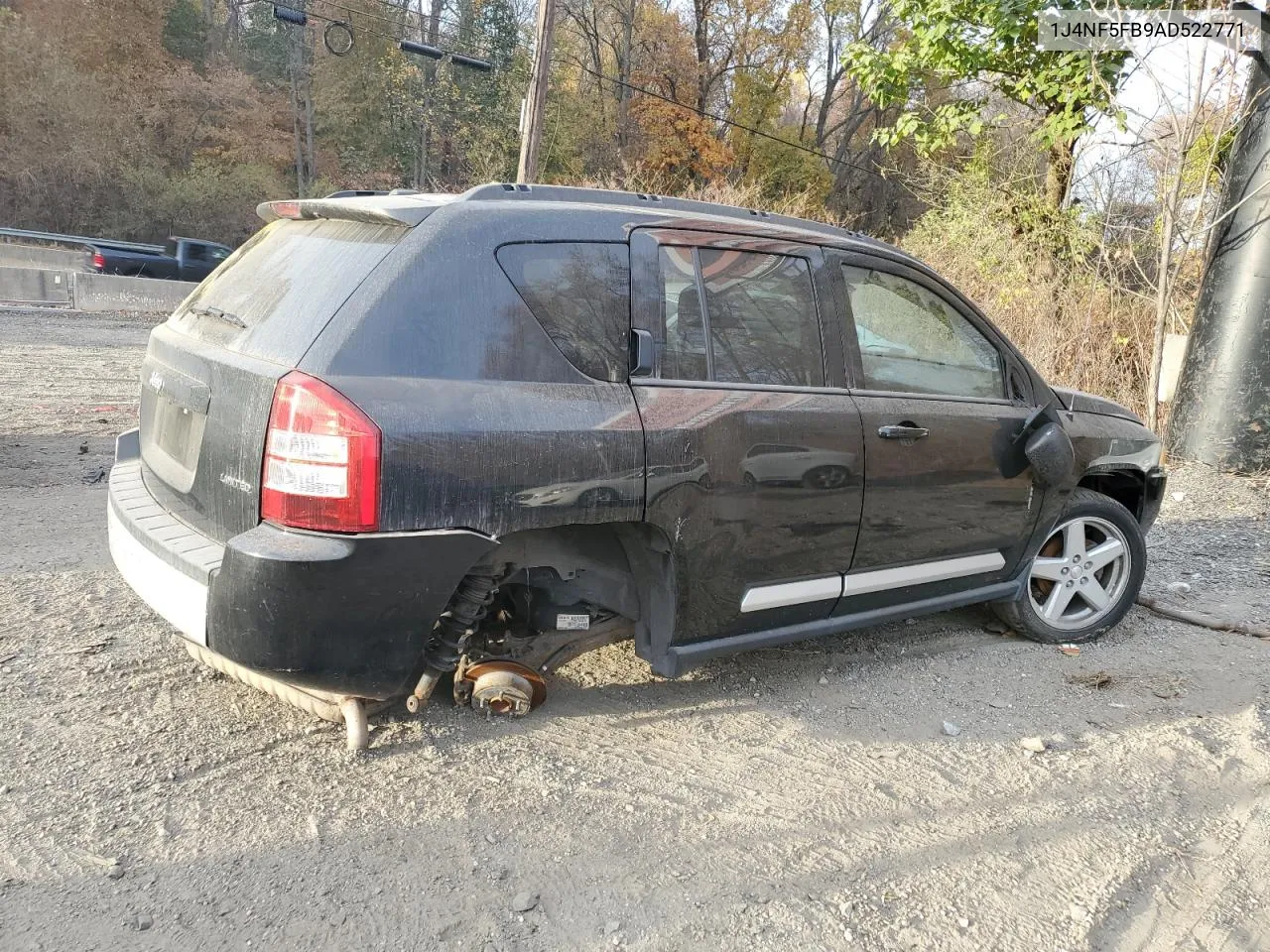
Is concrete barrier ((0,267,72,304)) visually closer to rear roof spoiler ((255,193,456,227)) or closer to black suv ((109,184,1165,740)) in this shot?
black suv ((109,184,1165,740))

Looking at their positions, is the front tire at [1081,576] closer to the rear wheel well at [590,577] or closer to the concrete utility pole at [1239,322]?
the rear wheel well at [590,577]

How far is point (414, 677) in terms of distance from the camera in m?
3.10

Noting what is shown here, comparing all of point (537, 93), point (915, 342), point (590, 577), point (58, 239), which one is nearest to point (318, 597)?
point (590, 577)

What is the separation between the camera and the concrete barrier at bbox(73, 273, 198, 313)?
1877cm

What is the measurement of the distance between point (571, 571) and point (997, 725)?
1.89 meters

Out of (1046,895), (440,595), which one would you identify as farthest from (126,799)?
(1046,895)

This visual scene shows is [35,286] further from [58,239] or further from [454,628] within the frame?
[454,628]

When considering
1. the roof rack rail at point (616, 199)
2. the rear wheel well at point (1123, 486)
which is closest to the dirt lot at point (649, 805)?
the rear wheel well at point (1123, 486)

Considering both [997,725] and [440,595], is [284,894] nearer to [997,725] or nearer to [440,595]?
[440,595]

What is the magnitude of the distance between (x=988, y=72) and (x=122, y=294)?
659 inches

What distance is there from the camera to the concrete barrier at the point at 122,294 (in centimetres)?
1877

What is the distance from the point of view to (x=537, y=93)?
56.7ft

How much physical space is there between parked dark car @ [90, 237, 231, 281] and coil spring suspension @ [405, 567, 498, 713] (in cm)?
2159

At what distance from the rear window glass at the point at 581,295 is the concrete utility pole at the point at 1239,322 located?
6799 mm
